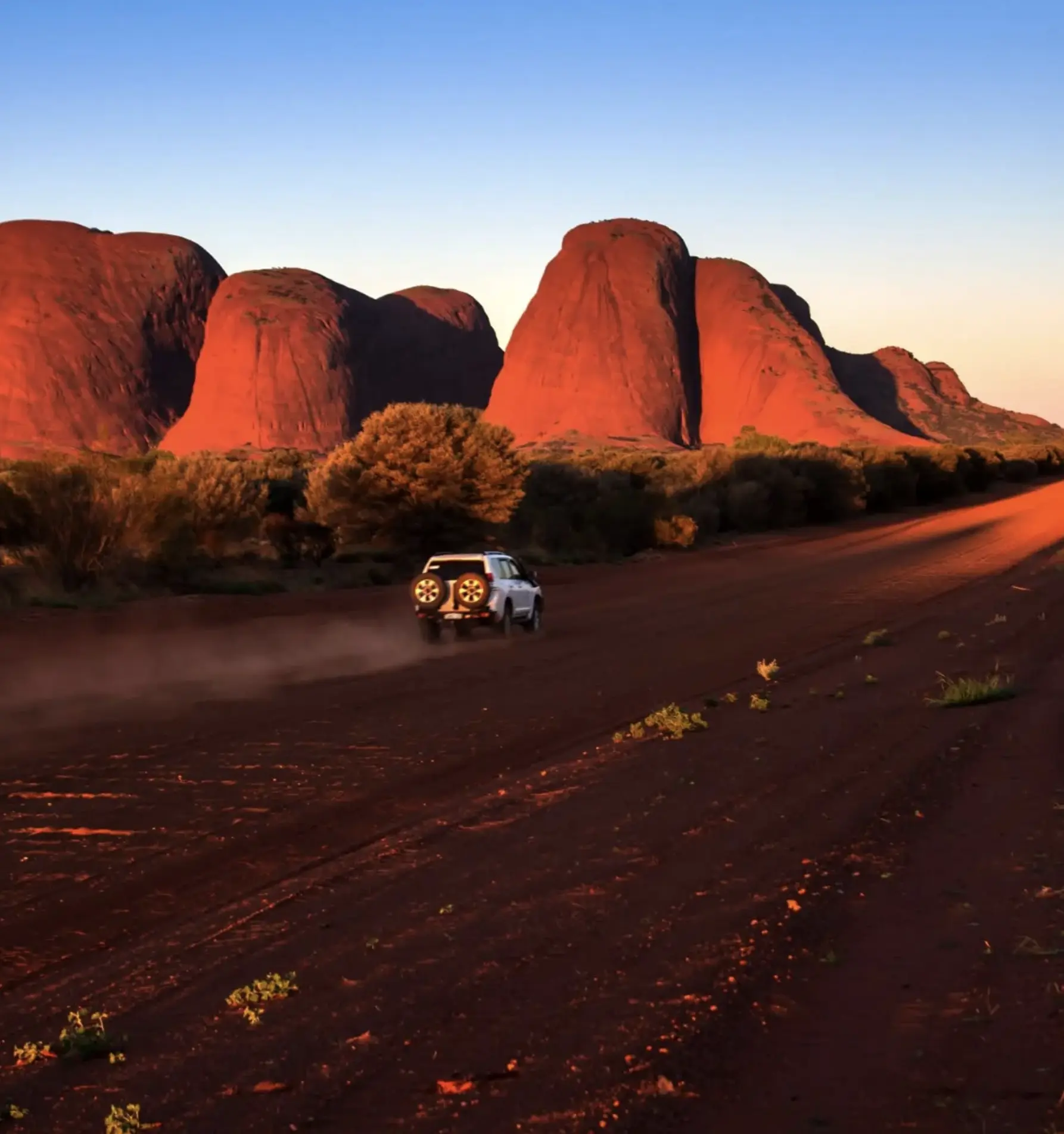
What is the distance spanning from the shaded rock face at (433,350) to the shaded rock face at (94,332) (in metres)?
17.4

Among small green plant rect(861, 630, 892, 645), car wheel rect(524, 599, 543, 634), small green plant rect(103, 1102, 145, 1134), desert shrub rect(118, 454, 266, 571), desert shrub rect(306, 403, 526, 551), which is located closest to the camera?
small green plant rect(103, 1102, 145, 1134)

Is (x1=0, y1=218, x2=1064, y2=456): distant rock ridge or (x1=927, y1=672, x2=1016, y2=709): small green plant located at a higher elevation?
(x1=0, y1=218, x2=1064, y2=456): distant rock ridge

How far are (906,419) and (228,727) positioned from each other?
136177 millimetres

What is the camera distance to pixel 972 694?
1219 centimetres

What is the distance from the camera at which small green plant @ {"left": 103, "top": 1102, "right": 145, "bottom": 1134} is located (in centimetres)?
400

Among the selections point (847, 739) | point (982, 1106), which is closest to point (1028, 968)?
point (982, 1106)

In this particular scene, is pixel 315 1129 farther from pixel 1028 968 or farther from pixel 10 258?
pixel 10 258

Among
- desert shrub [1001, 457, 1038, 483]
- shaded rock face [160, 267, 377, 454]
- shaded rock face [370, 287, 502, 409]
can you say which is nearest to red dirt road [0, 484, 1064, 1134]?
desert shrub [1001, 457, 1038, 483]

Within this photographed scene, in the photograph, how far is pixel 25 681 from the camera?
14664 mm

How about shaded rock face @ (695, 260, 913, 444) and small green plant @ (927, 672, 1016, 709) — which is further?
shaded rock face @ (695, 260, 913, 444)

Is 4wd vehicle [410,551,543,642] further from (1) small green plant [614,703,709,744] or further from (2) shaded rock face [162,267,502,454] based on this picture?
(2) shaded rock face [162,267,502,454]

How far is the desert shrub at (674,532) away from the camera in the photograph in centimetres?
4044

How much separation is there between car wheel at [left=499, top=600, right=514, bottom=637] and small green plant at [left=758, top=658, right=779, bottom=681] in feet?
16.7

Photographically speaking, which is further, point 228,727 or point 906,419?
point 906,419
